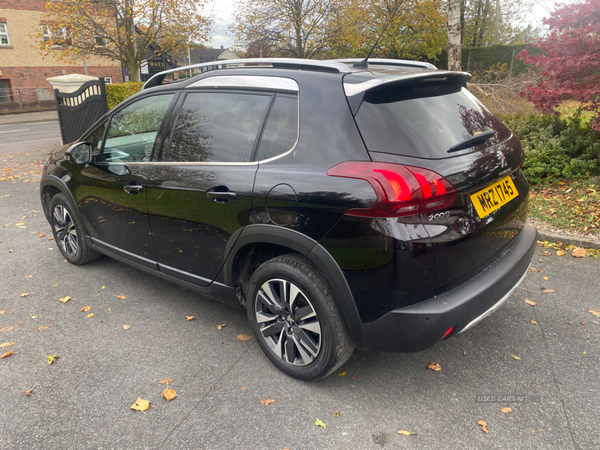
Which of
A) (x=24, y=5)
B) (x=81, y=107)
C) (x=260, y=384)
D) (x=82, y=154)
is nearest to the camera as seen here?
(x=260, y=384)

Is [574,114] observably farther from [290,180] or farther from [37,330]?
[37,330]

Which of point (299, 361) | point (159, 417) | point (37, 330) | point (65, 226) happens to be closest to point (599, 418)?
point (299, 361)

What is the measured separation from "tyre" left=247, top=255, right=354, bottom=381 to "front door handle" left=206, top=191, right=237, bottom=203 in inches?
18.1

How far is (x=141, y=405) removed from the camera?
256 cm

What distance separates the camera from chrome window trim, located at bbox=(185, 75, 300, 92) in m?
Answer: 2.66

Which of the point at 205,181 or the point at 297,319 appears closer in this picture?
the point at 297,319

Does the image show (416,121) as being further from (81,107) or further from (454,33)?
(81,107)

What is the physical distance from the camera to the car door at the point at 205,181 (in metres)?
2.75

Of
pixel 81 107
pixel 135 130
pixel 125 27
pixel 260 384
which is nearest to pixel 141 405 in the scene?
pixel 260 384

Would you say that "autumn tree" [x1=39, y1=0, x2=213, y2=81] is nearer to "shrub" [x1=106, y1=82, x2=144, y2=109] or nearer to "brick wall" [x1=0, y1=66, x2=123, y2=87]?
"shrub" [x1=106, y1=82, x2=144, y2=109]

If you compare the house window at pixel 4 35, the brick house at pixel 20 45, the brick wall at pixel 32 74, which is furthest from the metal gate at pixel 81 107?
the house window at pixel 4 35

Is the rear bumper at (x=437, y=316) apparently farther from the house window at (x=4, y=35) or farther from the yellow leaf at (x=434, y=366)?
the house window at (x=4, y=35)

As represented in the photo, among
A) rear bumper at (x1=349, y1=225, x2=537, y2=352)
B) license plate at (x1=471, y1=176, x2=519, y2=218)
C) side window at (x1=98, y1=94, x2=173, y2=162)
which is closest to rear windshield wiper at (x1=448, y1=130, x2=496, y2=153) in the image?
license plate at (x1=471, y1=176, x2=519, y2=218)

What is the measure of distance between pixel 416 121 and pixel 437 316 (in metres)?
1.02
